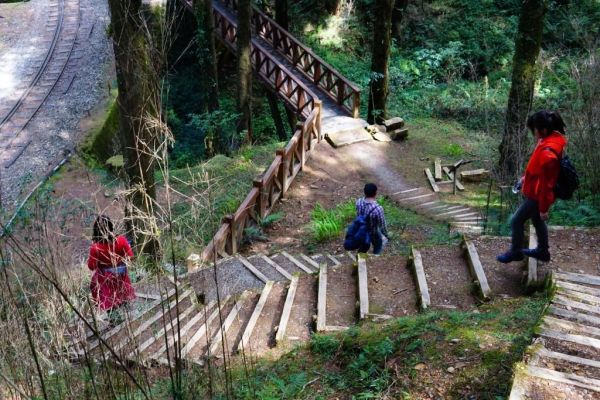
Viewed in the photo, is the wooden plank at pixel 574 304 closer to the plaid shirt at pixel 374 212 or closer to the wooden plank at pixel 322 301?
the wooden plank at pixel 322 301

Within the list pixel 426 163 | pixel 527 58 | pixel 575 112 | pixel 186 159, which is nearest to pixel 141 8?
pixel 575 112

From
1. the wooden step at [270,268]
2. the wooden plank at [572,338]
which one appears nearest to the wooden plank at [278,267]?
the wooden step at [270,268]

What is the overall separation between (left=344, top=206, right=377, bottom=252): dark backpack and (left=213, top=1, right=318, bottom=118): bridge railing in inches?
268

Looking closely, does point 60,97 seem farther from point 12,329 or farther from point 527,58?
point 12,329

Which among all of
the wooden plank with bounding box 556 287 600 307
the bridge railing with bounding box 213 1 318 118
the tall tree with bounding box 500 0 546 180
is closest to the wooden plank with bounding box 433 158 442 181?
the tall tree with bounding box 500 0 546 180

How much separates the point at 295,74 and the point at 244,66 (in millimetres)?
2684

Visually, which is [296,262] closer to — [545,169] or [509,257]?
[509,257]

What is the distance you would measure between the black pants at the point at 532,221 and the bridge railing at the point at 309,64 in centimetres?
956

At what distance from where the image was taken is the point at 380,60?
14.3 meters

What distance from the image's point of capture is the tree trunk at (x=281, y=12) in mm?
19109

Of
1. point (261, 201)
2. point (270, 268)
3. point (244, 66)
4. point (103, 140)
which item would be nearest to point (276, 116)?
point (244, 66)

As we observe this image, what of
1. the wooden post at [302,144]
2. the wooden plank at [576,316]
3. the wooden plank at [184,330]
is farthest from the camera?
the wooden post at [302,144]

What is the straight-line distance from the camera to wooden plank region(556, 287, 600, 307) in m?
4.78

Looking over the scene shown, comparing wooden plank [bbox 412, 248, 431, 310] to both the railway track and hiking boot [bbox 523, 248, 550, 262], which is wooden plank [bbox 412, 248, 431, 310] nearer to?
hiking boot [bbox 523, 248, 550, 262]
